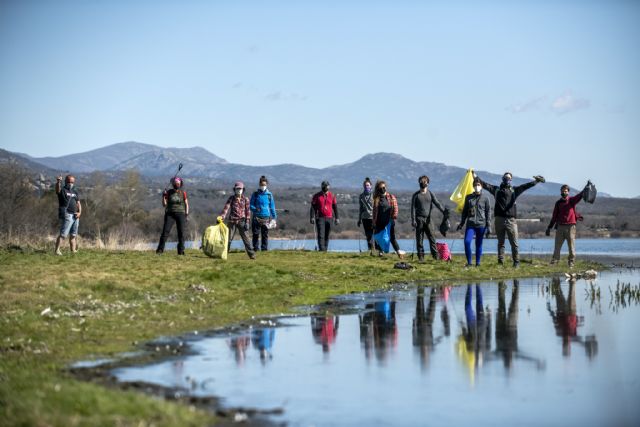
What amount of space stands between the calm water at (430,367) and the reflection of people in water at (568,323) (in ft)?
0.11

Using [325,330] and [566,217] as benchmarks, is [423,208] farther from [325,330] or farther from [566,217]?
[325,330]

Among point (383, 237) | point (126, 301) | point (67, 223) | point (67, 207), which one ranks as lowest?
point (126, 301)

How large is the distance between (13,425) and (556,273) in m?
22.3

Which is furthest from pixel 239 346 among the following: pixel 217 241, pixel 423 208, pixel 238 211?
pixel 423 208

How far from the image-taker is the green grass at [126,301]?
986 centimetres

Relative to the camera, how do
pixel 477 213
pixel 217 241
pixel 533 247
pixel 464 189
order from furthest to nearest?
pixel 533 247 → pixel 464 189 → pixel 217 241 → pixel 477 213

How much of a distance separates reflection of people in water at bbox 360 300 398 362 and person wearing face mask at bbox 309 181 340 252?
483 inches

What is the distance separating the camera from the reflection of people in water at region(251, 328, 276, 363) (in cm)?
1387

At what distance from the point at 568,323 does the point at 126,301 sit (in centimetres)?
802

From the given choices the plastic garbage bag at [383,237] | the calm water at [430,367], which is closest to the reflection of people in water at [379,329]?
the calm water at [430,367]

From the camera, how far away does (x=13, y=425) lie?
9148 mm

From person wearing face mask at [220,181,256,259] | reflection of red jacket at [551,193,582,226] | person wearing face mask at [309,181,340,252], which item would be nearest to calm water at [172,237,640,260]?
person wearing face mask at [309,181,340,252]

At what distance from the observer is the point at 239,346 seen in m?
14.6

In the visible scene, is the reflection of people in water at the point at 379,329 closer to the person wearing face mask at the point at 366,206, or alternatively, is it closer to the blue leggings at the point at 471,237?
the blue leggings at the point at 471,237
